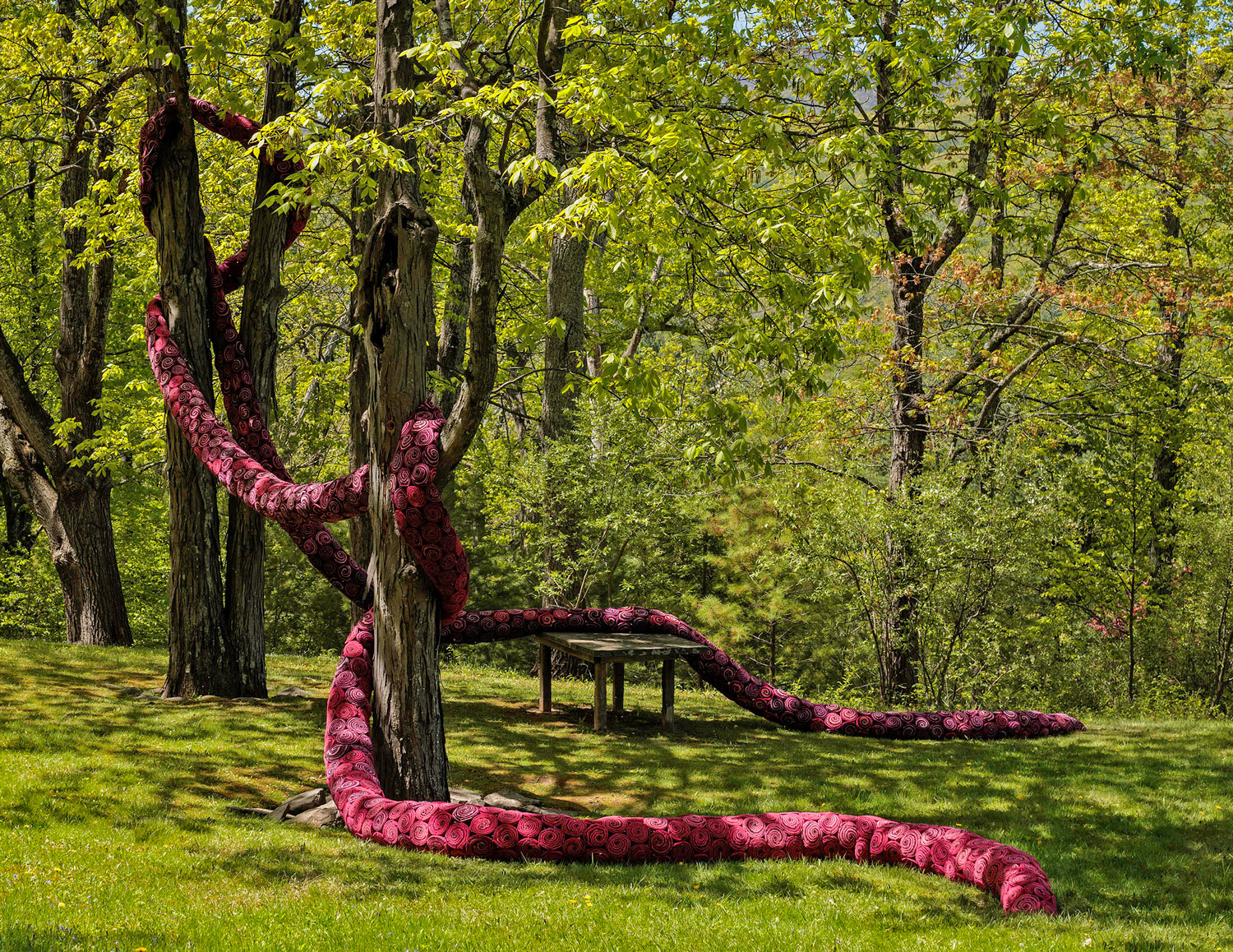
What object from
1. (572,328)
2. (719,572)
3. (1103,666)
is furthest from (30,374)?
(1103,666)

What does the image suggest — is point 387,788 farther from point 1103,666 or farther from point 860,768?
point 1103,666

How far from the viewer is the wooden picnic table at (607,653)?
36.0 ft

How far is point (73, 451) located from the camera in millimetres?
14828

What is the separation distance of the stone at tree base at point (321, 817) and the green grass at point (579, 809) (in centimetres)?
17

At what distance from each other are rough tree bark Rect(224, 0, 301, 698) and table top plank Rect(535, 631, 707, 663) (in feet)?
11.2

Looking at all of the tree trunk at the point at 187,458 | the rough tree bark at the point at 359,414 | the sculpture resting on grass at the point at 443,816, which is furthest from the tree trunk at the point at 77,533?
the rough tree bark at the point at 359,414

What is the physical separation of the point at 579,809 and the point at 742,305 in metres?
4.69

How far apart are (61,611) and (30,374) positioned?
595 centimetres

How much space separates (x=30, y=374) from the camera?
23.1 meters

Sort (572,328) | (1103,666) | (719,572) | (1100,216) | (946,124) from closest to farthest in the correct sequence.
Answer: (946,124)
(572,328)
(1100,216)
(1103,666)
(719,572)

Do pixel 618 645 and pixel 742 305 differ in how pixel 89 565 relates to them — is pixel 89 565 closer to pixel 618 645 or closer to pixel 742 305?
pixel 618 645

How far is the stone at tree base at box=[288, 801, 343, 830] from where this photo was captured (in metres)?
7.25

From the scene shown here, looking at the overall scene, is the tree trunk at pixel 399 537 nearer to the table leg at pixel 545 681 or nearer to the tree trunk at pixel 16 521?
the table leg at pixel 545 681

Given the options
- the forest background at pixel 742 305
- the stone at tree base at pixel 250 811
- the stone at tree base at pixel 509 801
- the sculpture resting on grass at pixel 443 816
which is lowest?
the stone at tree base at pixel 509 801
